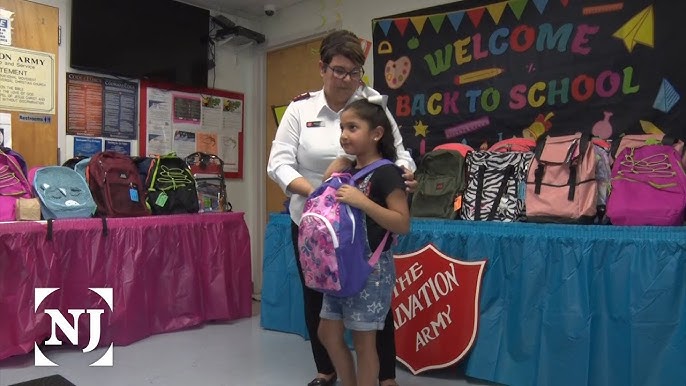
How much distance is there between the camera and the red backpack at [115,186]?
2992 mm

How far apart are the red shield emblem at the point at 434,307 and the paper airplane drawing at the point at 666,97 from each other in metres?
1.09

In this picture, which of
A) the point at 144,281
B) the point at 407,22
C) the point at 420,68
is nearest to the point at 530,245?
the point at 420,68

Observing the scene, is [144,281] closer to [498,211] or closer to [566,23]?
[498,211]

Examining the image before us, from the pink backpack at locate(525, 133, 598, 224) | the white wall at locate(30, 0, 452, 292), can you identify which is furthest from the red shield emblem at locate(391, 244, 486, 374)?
the white wall at locate(30, 0, 452, 292)

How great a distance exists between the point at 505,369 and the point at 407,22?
2.09 metres

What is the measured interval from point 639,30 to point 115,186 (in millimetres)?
2807

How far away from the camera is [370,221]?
1.63 m

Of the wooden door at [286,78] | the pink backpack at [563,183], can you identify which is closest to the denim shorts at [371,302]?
the pink backpack at [563,183]

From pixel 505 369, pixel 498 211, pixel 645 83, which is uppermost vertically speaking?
pixel 645 83

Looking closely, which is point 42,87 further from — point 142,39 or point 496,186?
point 496,186

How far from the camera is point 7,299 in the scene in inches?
97.7

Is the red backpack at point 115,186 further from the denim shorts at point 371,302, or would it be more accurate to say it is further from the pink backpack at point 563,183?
the pink backpack at point 563,183

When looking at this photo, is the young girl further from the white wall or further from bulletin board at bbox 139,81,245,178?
bulletin board at bbox 139,81,245,178

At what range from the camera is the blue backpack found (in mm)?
2748
